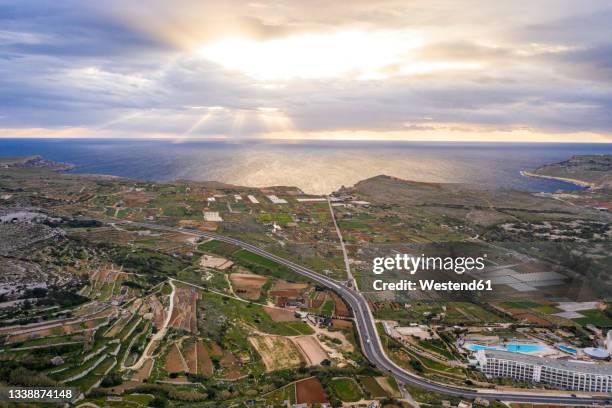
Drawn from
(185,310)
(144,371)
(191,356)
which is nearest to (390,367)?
(191,356)

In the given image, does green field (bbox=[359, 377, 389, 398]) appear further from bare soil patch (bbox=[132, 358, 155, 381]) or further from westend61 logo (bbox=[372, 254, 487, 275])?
westend61 logo (bbox=[372, 254, 487, 275])

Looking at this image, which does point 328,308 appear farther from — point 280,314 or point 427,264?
point 427,264

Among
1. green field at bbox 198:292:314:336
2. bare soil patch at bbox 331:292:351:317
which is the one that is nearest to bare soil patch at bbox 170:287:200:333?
green field at bbox 198:292:314:336

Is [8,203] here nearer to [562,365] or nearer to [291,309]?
[291,309]

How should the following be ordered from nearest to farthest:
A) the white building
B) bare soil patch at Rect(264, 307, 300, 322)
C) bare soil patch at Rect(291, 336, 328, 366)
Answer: the white building, bare soil patch at Rect(291, 336, 328, 366), bare soil patch at Rect(264, 307, 300, 322)

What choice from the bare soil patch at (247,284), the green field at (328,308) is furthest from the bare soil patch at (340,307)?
the bare soil patch at (247,284)

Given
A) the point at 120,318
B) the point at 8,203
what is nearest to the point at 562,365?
the point at 120,318

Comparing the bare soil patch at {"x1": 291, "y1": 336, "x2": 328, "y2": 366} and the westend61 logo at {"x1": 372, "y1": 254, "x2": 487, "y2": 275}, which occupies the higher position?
the westend61 logo at {"x1": 372, "y1": 254, "x2": 487, "y2": 275}

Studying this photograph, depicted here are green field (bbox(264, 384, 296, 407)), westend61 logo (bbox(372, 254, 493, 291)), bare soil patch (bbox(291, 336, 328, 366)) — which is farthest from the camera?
westend61 logo (bbox(372, 254, 493, 291))
